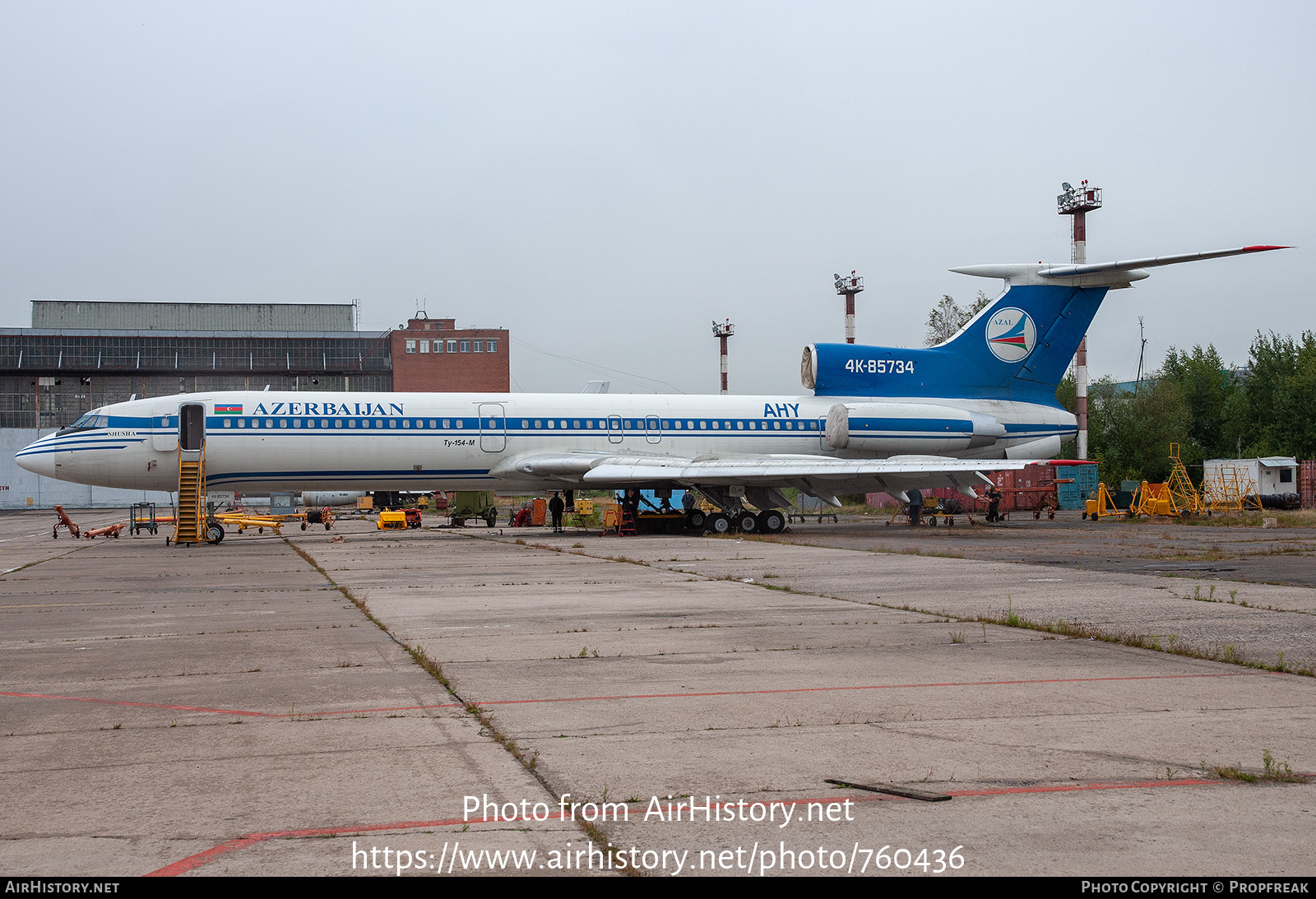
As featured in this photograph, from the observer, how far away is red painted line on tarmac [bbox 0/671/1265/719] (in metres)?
6.32

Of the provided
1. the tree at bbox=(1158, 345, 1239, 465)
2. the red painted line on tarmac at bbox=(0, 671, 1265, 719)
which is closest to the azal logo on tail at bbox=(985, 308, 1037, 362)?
the red painted line on tarmac at bbox=(0, 671, 1265, 719)

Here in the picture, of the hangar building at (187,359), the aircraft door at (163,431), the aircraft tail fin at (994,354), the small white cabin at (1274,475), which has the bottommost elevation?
the small white cabin at (1274,475)

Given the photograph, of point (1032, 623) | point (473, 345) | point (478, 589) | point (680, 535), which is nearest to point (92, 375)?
point (473, 345)

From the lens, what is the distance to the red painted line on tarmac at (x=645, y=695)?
632 cm

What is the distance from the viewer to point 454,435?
89.8 feet

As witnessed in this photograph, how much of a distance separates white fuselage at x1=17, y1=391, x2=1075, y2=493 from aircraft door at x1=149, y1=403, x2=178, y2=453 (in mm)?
29

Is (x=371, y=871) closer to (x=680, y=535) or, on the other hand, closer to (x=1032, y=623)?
(x=1032, y=623)

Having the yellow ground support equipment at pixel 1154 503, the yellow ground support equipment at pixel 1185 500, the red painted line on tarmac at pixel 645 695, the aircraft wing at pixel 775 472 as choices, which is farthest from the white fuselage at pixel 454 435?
the red painted line on tarmac at pixel 645 695

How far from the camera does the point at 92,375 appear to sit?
289 ft

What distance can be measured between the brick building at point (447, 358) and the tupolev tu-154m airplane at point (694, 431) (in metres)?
67.2

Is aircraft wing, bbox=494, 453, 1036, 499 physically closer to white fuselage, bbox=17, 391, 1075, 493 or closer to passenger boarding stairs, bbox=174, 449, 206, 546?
white fuselage, bbox=17, 391, 1075, 493

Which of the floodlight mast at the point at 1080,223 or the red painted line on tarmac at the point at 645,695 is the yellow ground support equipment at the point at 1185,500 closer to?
the floodlight mast at the point at 1080,223
